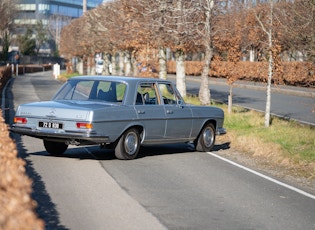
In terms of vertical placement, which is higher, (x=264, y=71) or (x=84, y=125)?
(x=264, y=71)

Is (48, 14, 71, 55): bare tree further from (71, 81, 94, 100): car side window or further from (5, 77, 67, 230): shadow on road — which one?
(5, 77, 67, 230): shadow on road

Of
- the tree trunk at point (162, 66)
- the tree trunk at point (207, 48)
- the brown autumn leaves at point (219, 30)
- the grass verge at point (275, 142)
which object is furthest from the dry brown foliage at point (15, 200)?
the tree trunk at point (162, 66)

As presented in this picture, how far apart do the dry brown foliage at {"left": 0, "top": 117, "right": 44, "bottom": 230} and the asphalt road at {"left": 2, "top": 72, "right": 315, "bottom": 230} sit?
192 centimetres

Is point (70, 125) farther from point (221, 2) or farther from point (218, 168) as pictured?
point (221, 2)

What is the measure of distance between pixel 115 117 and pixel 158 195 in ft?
10.0

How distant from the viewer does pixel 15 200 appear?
4.54 meters

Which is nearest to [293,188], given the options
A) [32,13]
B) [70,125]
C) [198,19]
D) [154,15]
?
[70,125]

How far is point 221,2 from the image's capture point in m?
27.3

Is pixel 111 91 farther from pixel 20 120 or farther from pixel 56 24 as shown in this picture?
pixel 56 24

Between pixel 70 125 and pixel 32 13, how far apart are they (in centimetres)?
13820

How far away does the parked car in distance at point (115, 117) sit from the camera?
1211cm

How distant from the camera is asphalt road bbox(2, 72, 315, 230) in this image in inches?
319

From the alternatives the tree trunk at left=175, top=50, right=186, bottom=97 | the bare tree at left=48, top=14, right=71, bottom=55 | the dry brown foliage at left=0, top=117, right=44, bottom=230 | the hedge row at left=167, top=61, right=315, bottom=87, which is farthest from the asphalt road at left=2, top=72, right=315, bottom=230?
the bare tree at left=48, top=14, right=71, bottom=55

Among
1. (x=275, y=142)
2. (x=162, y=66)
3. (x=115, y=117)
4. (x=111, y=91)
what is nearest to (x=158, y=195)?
(x=115, y=117)
